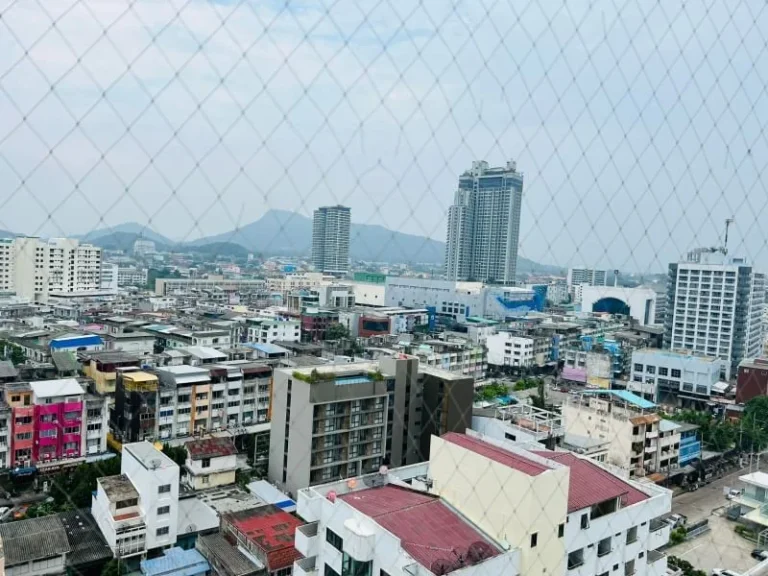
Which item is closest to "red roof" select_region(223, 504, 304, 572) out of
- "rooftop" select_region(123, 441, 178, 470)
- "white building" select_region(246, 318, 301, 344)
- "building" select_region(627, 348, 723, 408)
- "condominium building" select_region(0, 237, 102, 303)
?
"rooftop" select_region(123, 441, 178, 470)

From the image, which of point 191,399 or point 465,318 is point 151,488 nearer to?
point 191,399

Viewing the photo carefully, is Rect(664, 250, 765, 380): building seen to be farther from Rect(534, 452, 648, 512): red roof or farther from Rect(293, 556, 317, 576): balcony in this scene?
Rect(293, 556, 317, 576): balcony

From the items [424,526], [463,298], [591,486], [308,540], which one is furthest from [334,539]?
[463,298]

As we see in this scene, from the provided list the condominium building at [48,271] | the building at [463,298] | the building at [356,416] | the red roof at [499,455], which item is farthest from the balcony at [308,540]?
the condominium building at [48,271]

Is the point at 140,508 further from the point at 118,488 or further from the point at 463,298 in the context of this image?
the point at 463,298

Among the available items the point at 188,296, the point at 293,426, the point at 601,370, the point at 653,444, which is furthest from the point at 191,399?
the point at 188,296

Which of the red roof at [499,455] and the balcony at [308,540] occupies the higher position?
the red roof at [499,455]

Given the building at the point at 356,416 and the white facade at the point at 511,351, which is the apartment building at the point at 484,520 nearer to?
the building at the point at 356,416
